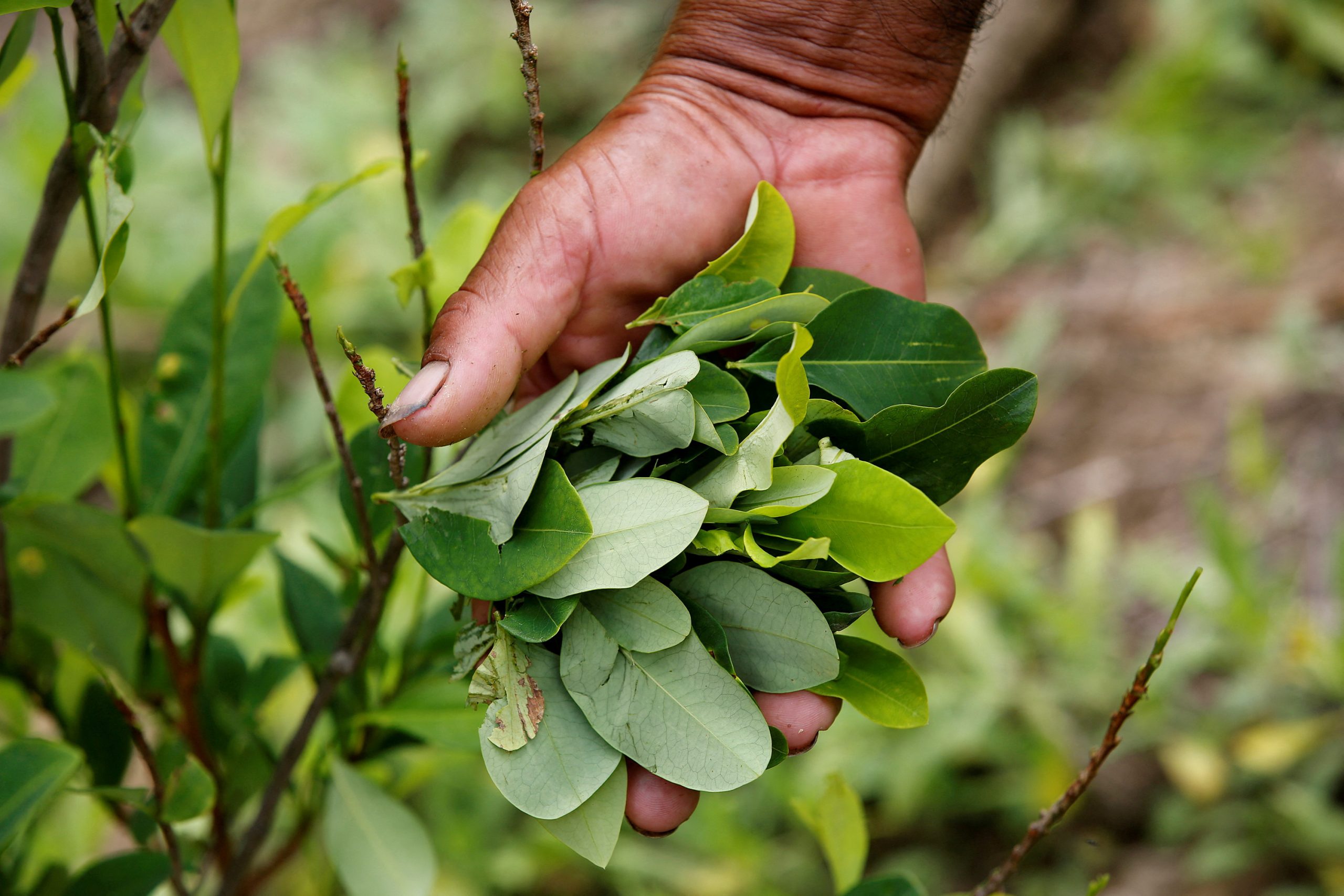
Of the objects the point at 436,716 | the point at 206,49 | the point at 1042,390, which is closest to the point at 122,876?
the point at 436,716

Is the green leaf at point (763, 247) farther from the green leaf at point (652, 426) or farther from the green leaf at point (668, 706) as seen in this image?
the green leaf at point (668, 706)

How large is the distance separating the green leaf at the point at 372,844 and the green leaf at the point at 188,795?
0.10 m

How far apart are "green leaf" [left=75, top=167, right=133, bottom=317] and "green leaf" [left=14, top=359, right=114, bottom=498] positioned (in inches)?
12.9

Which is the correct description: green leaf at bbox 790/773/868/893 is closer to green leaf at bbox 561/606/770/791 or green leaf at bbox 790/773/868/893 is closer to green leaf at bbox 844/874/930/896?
green leaf at bbox 844/874/930/896

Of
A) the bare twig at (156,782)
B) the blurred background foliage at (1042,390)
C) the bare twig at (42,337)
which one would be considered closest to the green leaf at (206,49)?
the bare twig at (42,337)

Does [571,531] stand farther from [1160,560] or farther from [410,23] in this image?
[410,23]

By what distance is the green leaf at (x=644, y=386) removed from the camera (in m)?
0.58

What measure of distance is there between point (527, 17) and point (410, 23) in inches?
109

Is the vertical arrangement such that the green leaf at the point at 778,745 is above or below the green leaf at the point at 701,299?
below

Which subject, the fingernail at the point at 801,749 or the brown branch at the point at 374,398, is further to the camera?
the fingernail at the point at 801,749

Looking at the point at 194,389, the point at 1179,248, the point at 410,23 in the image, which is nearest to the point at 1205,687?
the point at 1179,248

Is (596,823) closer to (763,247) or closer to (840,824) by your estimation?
(840,824)

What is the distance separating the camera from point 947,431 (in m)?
0.61

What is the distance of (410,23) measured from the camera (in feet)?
9.90
